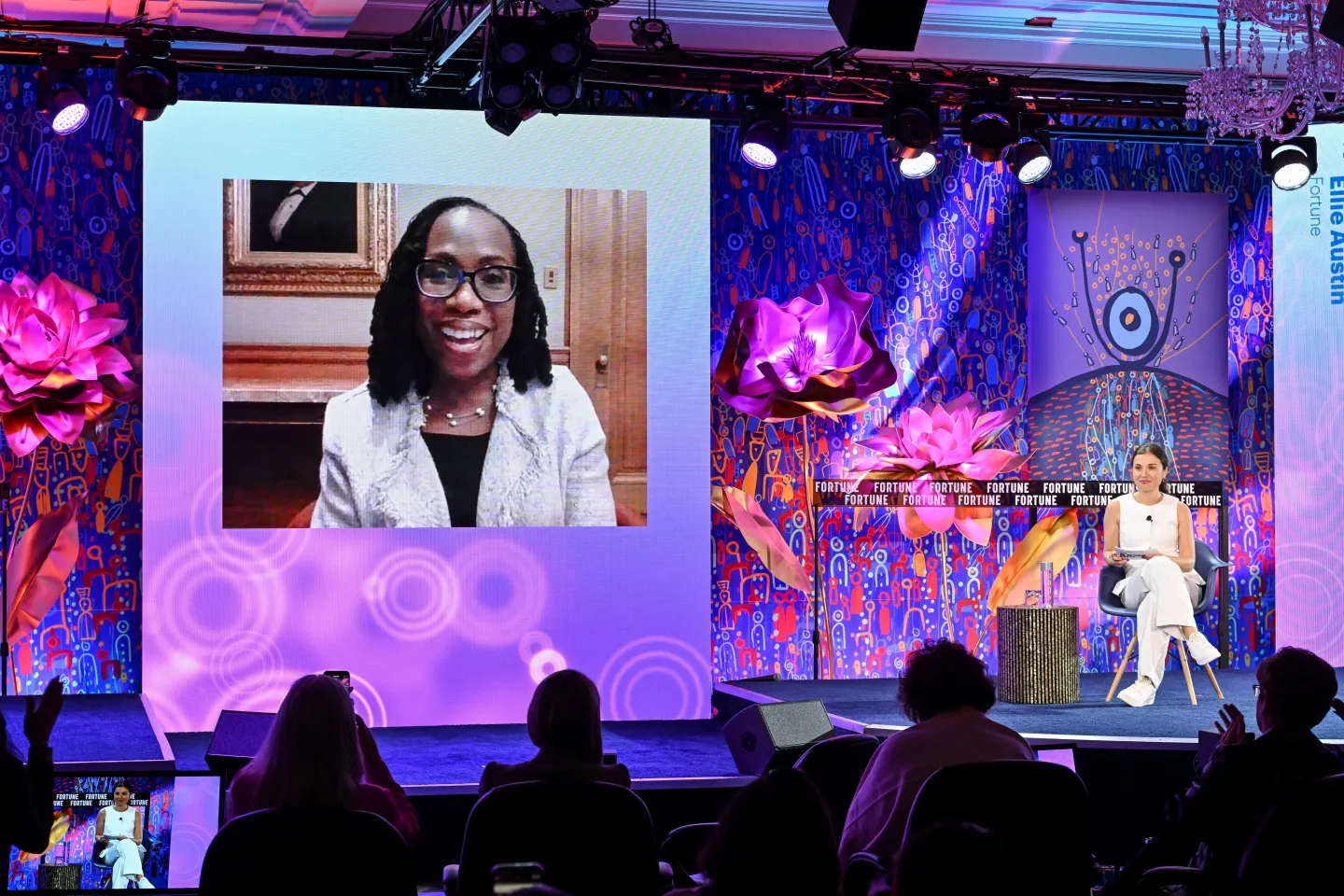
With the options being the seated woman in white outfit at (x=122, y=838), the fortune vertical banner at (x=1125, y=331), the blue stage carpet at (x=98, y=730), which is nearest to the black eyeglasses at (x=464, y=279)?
the blue stage carpet at (x=98, y=730)

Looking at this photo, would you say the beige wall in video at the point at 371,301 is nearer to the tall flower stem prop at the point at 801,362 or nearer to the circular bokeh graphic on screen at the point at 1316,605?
the tall flower stem prop at the point at 801,362

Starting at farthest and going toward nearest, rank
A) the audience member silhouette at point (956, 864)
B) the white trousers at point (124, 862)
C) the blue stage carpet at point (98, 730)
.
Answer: the blue stage carpet at point (98, 730), the white trousers at point (124, 862), the audience member silhouette at point (956, 864)

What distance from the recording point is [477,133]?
7.51 m

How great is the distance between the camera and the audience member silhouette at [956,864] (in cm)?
189

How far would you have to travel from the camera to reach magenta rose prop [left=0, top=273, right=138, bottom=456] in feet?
21.8

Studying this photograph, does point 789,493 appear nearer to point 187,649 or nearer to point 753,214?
point 753,214

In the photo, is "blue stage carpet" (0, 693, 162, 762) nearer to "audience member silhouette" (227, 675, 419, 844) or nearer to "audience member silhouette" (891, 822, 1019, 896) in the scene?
"audience member silhouette" (227, 675, 419, 844)

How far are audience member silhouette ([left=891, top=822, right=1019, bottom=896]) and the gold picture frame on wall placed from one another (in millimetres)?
5803

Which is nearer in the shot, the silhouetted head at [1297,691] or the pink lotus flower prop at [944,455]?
the silhouetted head at [1297,691]

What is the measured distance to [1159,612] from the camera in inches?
260

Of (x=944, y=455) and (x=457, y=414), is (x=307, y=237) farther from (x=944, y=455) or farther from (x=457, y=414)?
(x=944, y=455)

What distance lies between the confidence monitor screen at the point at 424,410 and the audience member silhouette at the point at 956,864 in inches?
217

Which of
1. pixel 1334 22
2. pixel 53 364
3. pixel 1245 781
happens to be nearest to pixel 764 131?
pixel 1334 22

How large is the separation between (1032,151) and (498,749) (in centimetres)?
377
